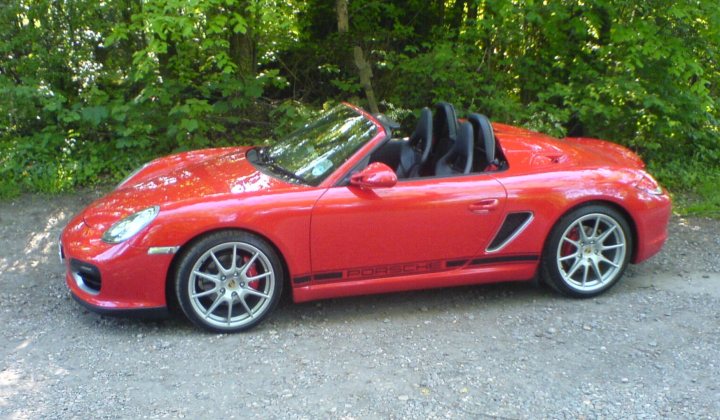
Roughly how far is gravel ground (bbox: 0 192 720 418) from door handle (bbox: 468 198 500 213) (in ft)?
2.29

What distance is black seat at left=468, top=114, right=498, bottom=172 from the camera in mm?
5000

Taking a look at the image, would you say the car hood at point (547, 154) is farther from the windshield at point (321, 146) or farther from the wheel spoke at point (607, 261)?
the windshield at point (321, 146)

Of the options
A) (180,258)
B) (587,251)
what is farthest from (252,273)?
(587,251)

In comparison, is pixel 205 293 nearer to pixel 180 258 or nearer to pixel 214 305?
pixel 214 305

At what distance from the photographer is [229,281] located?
444 cm

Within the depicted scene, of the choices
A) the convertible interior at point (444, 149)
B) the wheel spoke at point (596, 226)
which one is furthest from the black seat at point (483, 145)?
the wheel spoke at point (596, 226)

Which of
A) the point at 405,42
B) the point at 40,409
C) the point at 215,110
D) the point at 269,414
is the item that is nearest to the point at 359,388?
the point at 269,414

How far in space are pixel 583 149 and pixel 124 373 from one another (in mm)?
3537

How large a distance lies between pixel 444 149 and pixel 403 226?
101 cm

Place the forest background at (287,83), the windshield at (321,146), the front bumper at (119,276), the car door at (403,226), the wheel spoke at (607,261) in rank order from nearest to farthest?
the front bumper at (119,276) → the car door at (403,226) → the windshield at (321,146) → the wheel spoke at (607,261) → the forest background at (287,83)

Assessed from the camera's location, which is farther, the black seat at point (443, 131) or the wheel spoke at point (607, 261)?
the black seat at point (443, 131)

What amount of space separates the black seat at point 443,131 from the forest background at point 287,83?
2.24 metres

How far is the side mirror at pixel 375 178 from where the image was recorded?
446 centimetres

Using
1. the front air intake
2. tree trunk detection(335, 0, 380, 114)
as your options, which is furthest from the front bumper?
tree trunk detection(335, 0, 380, 114)
